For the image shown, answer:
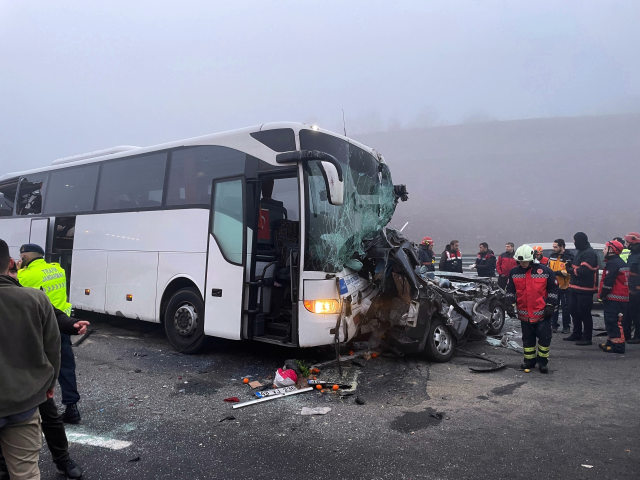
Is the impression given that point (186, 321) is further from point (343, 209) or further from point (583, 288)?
point (583, 288)

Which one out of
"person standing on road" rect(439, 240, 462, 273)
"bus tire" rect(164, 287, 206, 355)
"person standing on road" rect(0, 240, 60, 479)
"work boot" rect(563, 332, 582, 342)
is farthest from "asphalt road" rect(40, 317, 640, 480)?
"person standing on road" rect(439, 240, 462, 273)

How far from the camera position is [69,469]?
119 inches

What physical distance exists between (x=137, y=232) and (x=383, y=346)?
14.8ft

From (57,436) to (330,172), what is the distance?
357 cm

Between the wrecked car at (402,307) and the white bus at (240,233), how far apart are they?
17 cm

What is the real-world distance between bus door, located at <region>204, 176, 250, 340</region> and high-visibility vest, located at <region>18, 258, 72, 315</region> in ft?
6.96

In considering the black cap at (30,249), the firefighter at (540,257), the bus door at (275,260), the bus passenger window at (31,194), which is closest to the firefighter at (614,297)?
the firefighter at (540,257)

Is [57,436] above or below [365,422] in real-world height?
above

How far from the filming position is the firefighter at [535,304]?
595 cm

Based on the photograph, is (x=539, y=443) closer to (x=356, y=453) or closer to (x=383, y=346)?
(x=356, y=453)

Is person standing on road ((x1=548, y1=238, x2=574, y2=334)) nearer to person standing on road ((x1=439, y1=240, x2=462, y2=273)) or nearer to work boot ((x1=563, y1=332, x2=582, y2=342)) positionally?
work boot ((x1=563, y1=332, x2=582, y2=342))

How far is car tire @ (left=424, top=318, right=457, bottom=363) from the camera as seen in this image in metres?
6.20

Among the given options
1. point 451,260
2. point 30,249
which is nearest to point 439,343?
point 30,249

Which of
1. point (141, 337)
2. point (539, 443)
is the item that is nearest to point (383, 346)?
point (539, 443)
